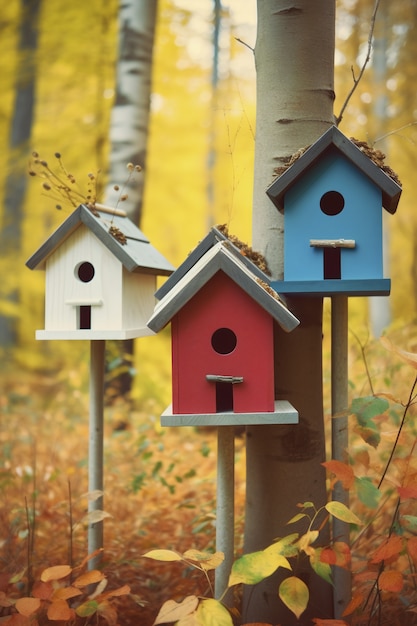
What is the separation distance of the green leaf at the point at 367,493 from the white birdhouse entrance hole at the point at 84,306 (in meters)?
1.34

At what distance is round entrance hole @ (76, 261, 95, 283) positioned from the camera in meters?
2.75

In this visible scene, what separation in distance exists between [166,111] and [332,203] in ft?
25.4

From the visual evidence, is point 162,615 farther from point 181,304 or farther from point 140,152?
point 140,152

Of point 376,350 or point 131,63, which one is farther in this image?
point 131,63

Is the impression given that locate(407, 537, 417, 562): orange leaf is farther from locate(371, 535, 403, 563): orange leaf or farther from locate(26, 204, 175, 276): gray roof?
locate(26, 204, 175, 276): gray roof

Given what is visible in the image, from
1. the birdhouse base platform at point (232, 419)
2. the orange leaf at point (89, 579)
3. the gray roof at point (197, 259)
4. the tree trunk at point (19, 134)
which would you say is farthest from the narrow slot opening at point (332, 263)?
the tree trunk at point (19, 134)

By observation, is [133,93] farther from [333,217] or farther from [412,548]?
[412,548]

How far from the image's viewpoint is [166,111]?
9484mm

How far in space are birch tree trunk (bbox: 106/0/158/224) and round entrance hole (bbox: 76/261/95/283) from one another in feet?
8.79

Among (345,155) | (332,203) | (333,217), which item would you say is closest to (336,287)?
(333,217)

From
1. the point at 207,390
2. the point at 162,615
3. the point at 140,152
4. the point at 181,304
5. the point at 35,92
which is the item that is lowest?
the point at 162,615

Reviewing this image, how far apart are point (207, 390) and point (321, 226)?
2.56ft

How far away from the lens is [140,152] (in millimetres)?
5492

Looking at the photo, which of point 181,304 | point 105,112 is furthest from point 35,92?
point 181,304
